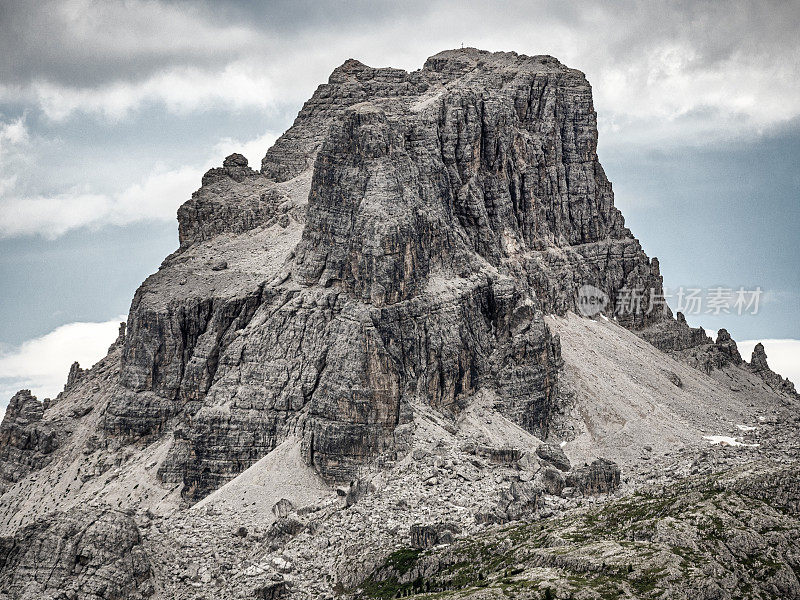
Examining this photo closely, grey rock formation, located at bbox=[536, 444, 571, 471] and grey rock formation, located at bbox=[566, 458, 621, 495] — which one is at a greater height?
grey rock formation, located at bbox=[536, 444, 571, 471]

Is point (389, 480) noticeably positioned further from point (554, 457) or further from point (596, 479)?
point (596, 479)

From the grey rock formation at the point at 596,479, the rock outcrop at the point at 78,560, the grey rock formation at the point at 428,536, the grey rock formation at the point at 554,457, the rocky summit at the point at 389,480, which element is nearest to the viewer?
the rocky summit at the point at 389,480

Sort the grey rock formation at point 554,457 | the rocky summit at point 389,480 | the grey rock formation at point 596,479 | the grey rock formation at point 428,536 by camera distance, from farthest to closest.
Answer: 1. the grey rock formation at point 554,457
2. the grey rock formation at point 596,479
3. the grey rock formation at point 428,536
4. the rocky summit at point 389,480

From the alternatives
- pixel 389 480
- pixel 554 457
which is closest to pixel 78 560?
pixel 389 480

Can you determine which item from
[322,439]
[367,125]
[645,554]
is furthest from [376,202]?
[645,554]

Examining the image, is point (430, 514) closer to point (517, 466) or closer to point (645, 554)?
point (517, 466)

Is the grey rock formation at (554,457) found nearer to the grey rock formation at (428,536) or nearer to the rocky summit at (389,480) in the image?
the rocky summit at (389,480)

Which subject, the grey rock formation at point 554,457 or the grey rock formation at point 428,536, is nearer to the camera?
the grey rock formation at point 428,536

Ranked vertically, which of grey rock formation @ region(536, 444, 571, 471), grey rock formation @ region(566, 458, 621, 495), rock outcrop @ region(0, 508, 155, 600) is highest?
grey rock formation @ region(536, 444, 571, 471)

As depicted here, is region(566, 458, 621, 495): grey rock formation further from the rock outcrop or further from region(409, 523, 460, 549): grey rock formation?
the rock outcrop

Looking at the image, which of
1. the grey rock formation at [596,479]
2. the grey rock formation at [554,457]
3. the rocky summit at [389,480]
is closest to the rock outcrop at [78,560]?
the rocky summit at [389,480]

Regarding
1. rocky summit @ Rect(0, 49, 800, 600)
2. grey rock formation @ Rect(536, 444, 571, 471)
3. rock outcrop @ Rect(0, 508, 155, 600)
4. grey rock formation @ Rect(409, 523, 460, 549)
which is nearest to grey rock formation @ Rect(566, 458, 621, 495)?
rocky summit @ Rect(0, 49, 800, 600)

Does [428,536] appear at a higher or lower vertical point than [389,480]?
lower

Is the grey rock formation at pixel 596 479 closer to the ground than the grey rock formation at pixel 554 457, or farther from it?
closer to the ground
